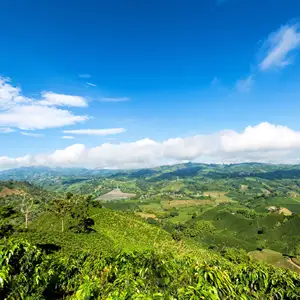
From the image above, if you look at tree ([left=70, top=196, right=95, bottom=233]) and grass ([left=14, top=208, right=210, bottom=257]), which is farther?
tree ([left=70, top=196, right=95, bottom=233])

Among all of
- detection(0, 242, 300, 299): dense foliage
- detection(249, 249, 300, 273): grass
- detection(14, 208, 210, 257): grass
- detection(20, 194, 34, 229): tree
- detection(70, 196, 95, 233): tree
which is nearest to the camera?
detection(0, 242, 300, 299): dense foliage

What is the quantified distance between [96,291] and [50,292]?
3.74m

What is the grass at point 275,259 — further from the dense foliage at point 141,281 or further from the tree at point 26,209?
the dense foliage at point 141,281

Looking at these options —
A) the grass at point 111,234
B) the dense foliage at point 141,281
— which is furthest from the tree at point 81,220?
the dense foliage at point 141,281

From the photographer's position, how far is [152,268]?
7676 mm

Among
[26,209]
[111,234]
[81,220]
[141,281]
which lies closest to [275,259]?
[111,234]

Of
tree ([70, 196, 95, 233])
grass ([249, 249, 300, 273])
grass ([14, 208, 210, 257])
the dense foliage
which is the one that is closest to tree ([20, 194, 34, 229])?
grass ([14, 208, 210, 257])

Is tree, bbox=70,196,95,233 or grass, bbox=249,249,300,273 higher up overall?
tree, bbox=70,196,95,233

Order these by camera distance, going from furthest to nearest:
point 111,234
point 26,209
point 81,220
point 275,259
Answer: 1. point 26,209
2. point 275,259
3. point 111,234
4. point 81,220

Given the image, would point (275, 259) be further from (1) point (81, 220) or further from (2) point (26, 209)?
(2) point (26, 209)

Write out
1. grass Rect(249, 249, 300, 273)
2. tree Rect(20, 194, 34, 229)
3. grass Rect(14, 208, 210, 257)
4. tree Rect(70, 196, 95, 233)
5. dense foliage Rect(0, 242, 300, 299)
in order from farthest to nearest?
grass Rect(249, 249, 300, 273) < tree Rect(20, 194, 34, 229) < tree Rect(70, 196, 95, 233) < grass Rect(14, 208, 210, 257) < dense foliage Rect(0, 242, 300, 299)

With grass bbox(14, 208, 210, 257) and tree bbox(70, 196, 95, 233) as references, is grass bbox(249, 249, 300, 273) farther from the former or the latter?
tree bbox(70, 196, 95, 233)

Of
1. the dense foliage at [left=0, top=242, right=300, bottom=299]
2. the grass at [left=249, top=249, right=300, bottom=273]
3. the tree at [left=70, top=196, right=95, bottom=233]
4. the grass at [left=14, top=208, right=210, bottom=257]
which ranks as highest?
the dense foliage at [left=0, top=242, right=300, bottom=299]

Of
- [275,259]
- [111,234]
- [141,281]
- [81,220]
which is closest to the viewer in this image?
[141,281]
